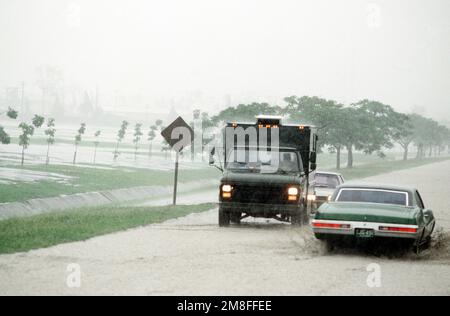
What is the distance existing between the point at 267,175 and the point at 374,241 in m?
5.78

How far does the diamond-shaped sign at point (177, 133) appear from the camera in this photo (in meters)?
24.6

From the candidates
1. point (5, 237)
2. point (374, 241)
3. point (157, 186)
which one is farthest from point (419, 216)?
point (157, 186)

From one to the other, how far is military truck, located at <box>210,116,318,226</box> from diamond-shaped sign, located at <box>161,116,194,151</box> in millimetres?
3941

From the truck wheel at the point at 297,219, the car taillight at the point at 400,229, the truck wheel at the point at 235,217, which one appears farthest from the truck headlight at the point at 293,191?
the car taillight at the point at 400,229

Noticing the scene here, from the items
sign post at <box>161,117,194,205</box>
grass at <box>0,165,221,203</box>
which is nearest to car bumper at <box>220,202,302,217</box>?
sign post at <box>161,117,194,205</box>

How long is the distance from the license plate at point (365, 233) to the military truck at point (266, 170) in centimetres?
502

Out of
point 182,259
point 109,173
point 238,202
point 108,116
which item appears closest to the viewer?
point 182,259

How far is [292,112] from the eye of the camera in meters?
69.2

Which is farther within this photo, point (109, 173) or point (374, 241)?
point (109, 173)

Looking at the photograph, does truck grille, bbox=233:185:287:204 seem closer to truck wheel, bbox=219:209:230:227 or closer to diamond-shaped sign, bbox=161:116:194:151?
truck wheel, bbox=219:209:230:227

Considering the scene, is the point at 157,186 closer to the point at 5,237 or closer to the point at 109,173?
the point at 109,173

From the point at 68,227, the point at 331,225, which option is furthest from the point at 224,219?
the point at 331,225

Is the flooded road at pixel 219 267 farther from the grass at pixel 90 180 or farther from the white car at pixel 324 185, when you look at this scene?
the grass at pixel 90 180

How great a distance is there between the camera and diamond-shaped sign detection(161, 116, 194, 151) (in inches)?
969
